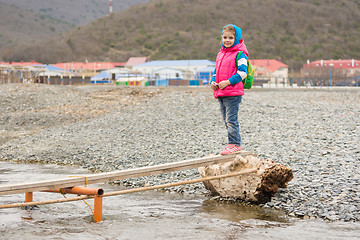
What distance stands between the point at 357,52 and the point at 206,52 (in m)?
35.2

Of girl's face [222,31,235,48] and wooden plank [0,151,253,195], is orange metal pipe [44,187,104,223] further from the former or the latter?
girl's face [222,31,235,48]

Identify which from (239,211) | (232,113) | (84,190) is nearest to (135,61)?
(232,113)

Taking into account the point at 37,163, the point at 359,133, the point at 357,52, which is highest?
the point at 357,52

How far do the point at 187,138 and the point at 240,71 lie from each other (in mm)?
6356

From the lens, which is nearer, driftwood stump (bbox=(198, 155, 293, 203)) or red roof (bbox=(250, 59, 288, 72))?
driftwood stump (bbox=(198, 155, 293, 203))

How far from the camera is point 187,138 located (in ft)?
42.4

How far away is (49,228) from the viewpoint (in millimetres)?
5855

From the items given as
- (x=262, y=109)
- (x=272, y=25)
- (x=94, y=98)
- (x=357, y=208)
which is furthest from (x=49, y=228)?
(x=272, y=25)

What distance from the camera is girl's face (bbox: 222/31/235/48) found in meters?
6.72

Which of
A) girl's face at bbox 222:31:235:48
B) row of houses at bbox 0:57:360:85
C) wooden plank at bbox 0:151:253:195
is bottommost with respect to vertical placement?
wooden plank at bbox 0:151:253:195

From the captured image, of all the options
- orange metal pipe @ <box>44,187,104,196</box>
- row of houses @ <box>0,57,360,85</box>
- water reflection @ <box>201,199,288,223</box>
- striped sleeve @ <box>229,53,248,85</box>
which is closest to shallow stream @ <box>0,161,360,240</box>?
water reflection @ <box>201,199,288,223</box>

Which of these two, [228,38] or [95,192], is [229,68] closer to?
[228,38]

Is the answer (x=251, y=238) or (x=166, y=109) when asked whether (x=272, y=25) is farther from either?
(x=251, y=238)

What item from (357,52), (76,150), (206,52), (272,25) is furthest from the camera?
(272,25)
